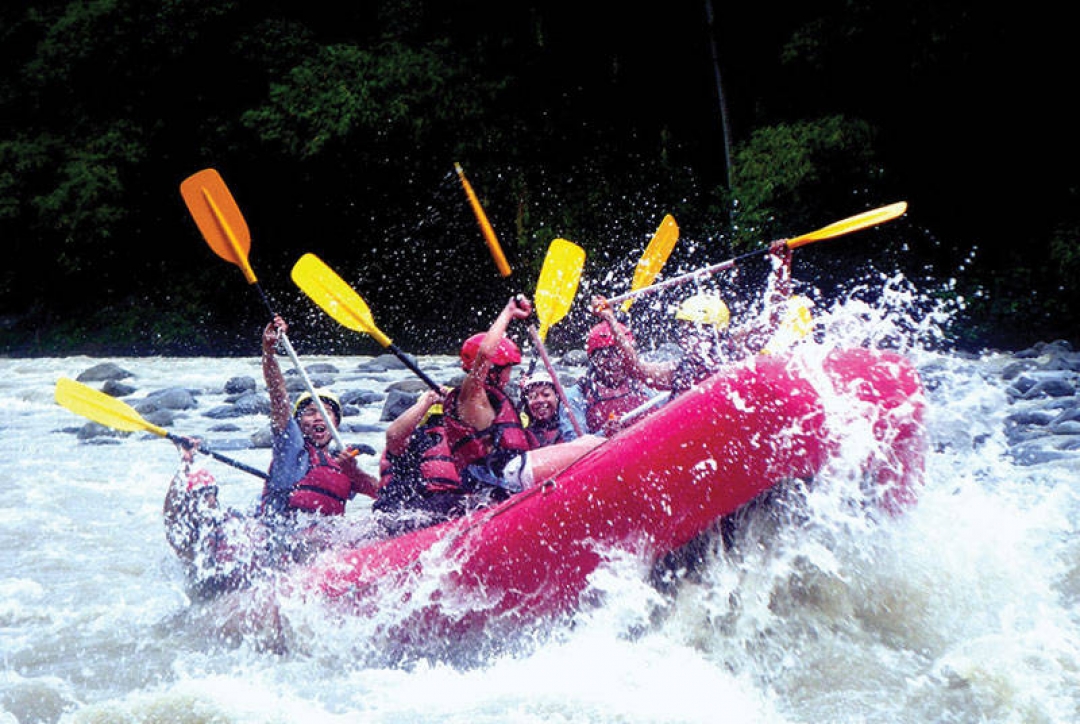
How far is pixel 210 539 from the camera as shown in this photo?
4.14 m

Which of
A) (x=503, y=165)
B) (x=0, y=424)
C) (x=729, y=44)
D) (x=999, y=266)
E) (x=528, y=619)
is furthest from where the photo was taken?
(x=503, y=165)

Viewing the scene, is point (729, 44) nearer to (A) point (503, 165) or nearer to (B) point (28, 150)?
(A) point (503, 165)

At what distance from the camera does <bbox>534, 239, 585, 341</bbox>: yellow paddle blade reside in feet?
16.1

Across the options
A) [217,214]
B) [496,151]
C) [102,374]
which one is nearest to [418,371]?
[217,214]

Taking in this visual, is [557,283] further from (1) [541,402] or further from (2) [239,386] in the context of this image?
(2) [239,386]

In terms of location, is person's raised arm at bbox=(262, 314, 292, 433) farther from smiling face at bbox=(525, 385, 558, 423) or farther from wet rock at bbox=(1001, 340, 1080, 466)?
wet rock at bbox=(1001, 340, 1080, 466)

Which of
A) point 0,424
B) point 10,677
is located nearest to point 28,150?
point 0,424

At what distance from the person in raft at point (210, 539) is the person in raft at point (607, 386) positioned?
131 cm

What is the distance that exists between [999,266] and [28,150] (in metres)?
11.7

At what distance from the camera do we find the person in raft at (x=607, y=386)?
4691 mm

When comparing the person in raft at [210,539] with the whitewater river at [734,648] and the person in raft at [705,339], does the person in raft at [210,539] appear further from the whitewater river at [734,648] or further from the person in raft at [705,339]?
the person in raft at [705,339]

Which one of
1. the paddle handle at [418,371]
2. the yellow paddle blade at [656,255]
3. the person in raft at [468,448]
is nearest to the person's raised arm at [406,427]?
the person in raft at [468,448]

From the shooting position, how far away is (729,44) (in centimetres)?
1196

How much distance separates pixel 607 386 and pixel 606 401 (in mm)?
68
